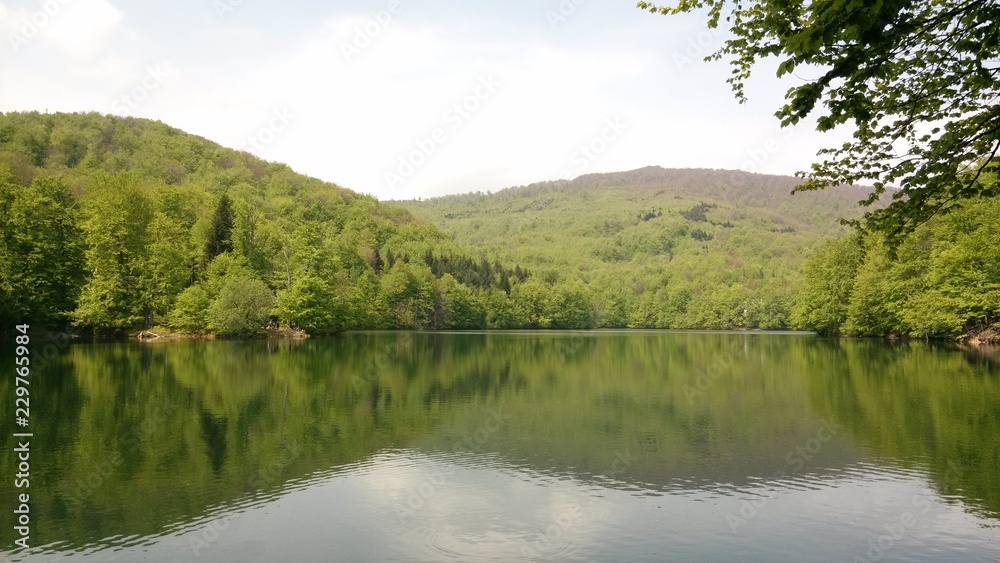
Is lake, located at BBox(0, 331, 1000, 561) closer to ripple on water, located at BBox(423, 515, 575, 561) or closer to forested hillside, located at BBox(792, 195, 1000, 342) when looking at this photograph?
ripple on water, located at BBox(423, 515, 575, 561)

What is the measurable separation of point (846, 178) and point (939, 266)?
49.6 metres

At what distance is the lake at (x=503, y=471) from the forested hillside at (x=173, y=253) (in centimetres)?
3411

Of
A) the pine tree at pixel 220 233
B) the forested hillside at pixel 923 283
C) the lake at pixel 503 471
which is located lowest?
the lake at pixel 503 471

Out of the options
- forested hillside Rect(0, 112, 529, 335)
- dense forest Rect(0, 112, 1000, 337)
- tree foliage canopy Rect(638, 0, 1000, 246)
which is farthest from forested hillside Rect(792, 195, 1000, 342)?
forested hillside Rect(0, 112, 529, 335)

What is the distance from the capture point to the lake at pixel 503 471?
33.8ft

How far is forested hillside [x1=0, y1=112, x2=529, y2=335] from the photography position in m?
56.2

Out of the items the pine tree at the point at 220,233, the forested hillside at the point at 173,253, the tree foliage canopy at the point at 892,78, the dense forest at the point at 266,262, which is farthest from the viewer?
the pine tree at the point at 220,233

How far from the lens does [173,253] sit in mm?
66750

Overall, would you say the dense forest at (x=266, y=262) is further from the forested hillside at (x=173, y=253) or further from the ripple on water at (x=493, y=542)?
the ripple on water at (x=493, y=542)

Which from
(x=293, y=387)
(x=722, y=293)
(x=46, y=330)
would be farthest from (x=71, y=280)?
(x=722, y=293)

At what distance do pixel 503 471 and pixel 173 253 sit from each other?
205 ft

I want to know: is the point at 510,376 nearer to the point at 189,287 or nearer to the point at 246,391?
the point at 246,391

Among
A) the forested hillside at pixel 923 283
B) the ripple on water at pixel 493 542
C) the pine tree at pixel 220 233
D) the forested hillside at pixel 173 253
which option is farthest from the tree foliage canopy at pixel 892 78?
the pine tree at pixel 220 233

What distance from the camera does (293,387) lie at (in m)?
27.8
